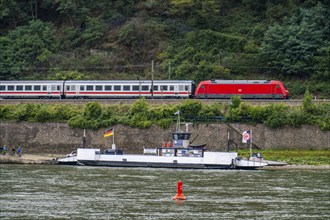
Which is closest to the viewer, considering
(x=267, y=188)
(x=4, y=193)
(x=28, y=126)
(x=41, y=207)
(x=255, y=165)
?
(x=41, y=207)

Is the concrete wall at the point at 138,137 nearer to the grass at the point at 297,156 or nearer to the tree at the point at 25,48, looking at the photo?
the grass at the point at 297,156

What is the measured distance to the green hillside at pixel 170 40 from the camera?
102375 mm

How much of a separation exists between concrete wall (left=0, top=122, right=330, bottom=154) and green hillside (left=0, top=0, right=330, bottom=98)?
44.6ft

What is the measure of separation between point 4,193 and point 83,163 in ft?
87.0

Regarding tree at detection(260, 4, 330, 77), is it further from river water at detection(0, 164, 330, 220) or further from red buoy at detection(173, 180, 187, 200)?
red buoy at detection(173, 180, 187, 200)

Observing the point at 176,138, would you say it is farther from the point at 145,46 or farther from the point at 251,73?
the point at 145,46

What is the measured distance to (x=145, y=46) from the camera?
366ft

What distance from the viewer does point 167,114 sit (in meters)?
89.3

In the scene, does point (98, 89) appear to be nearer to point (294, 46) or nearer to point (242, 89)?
point (242, 89)

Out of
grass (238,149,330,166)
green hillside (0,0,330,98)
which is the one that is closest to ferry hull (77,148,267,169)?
grass (238,149,330,166)

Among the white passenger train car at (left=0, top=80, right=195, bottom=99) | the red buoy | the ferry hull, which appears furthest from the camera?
the white passenger train car at (left=0, top=80, right=195, bottom=99)

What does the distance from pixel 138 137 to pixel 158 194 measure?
3290 centimetres

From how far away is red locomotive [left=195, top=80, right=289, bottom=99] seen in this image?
3686 inches

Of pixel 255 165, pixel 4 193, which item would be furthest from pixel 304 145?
pixel 4 193
